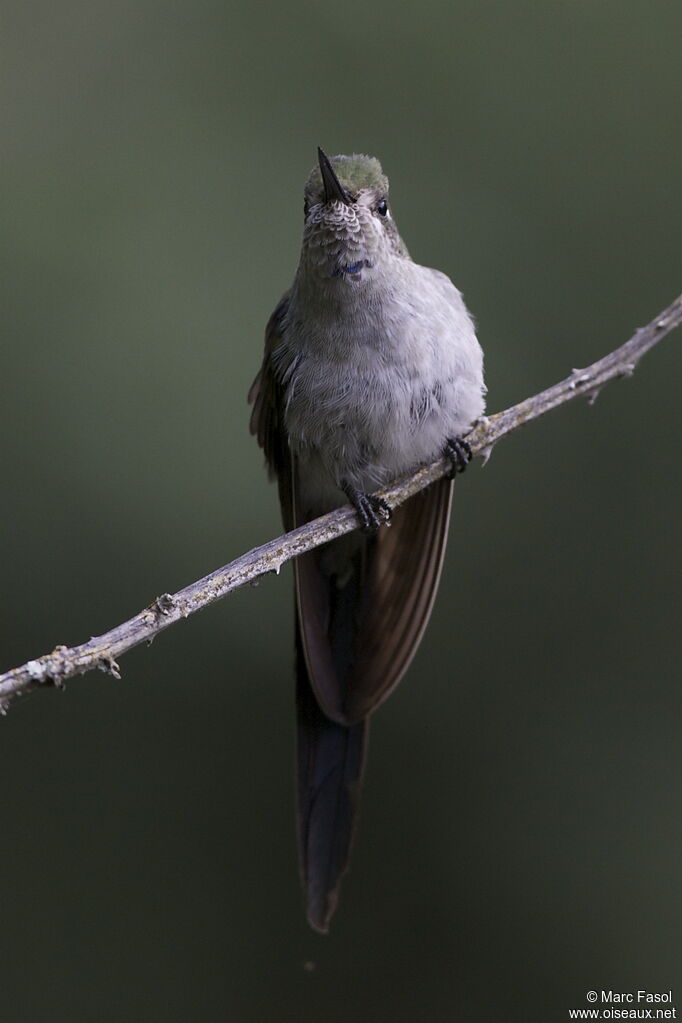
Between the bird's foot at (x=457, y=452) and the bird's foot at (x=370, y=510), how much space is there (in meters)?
0.29

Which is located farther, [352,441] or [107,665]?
[352,441]

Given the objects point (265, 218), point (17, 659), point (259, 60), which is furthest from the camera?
point (259, 60)

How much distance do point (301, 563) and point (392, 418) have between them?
2.35 feet

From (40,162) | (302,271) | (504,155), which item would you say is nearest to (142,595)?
(302,271)

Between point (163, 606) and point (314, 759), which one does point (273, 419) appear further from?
point (163, 606)

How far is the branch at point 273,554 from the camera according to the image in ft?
7.43

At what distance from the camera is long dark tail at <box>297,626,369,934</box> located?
3.82 meters

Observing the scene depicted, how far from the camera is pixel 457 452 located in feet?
12.1

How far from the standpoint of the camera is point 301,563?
4105 millimetres

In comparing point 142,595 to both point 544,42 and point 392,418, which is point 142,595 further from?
point 544,42

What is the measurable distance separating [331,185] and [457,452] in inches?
35.1

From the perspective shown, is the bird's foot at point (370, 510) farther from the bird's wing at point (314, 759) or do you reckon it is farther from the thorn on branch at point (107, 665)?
the thorn on branch at point (107, 665)

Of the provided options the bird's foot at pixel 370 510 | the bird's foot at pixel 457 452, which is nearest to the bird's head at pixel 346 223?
the bird's foot at pixel 457 452

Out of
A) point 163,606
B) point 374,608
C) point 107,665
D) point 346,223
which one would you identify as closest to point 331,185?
point 346,223
